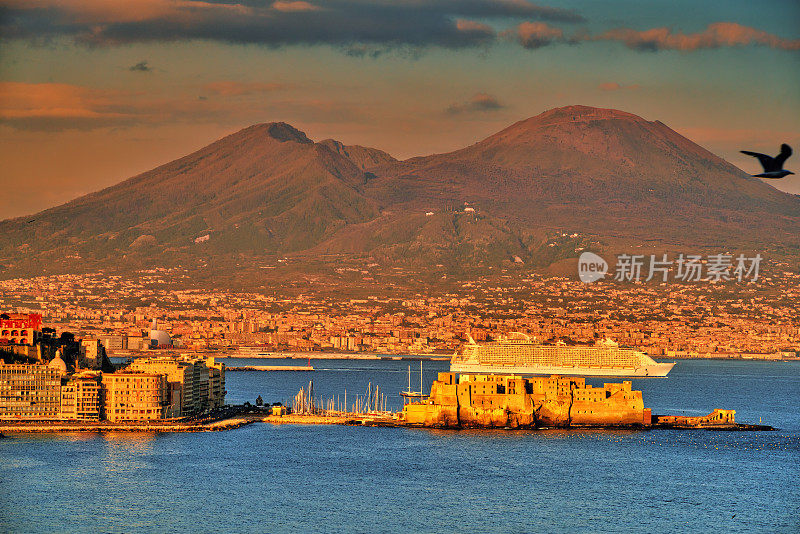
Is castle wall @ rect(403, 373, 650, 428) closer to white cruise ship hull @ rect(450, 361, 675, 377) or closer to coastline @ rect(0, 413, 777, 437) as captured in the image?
coastline @ rect(0, 413, 777, 437)

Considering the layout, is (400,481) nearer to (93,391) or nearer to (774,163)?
(93,391)

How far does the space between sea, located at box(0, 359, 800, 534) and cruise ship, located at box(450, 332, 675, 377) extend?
63.2 meters

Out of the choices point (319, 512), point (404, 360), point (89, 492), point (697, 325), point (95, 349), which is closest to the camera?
point (319, 512)

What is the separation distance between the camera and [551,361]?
458 ft

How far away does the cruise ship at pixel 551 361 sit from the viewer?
452 ft

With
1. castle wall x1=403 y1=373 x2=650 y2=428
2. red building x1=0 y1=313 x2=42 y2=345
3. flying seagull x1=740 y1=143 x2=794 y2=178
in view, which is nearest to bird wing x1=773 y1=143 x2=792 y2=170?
flying seagull x1=740 y1=143 x2=794 y2=178

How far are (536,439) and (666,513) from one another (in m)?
19.1

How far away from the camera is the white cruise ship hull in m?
137

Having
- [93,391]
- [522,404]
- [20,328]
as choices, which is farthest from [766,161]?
[20,328]

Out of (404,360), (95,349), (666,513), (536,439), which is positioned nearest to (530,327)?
(404,360)

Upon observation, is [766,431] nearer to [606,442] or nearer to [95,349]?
[606,442]

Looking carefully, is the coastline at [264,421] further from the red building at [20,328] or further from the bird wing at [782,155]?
the bird wing at [782,155]

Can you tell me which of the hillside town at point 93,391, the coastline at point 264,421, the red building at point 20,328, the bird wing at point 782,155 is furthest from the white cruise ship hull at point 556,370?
the bird wing at point 782,155

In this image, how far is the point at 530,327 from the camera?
189 meters
